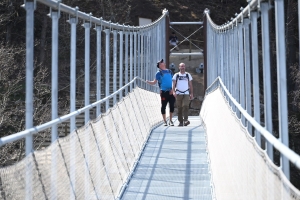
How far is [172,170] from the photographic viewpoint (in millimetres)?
A: 10148

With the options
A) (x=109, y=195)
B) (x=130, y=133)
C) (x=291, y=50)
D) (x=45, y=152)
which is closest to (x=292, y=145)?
(x=291, y=50)

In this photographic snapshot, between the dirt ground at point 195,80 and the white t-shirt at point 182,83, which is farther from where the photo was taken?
the dirt ground at point 195,80

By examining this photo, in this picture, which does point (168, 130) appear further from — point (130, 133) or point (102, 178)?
point (102, 178)

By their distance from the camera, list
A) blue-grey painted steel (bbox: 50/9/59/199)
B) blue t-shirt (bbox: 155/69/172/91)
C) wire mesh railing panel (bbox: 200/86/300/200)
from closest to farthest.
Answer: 1. wire mesh railing panel (bbox: 200/86/300/200)
2. blue-grey painted steel (bbox: 50/9/59/199)
3. blue t-shirt (bbox: 155/69/172/91)

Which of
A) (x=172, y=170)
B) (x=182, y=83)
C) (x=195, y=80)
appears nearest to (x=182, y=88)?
(x=182, y=83)

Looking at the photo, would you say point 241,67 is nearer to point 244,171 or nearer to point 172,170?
point 244,171

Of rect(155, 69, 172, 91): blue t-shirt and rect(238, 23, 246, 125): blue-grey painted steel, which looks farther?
rect(155, 69, 172, 91): blue t-shirt

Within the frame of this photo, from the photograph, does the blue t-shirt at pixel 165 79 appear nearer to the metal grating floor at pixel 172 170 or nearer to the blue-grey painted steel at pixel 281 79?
the metal grating floor at pixel 172 170

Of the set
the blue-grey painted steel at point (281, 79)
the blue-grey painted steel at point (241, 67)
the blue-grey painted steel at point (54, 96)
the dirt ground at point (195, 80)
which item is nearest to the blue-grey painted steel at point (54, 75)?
the blue-grey painted steel at point (54, 96)

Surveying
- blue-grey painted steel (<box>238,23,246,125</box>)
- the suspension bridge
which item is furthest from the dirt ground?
blue-grey painted steel (<box>238,23,246,125</box>)

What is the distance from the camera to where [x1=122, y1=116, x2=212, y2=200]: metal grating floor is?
28.1 feet

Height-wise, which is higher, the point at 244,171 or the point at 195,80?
the point at 195,80

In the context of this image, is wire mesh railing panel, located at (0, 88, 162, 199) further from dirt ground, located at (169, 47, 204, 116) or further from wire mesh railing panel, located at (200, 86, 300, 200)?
dirt ground, located at (169, 47, 204, 116)

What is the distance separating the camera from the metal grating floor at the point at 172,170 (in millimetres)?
8555
